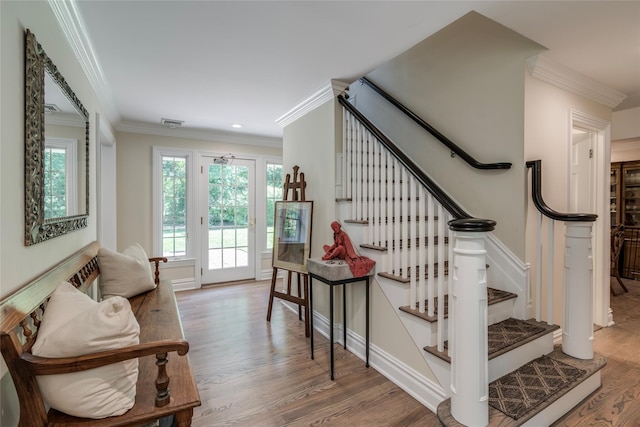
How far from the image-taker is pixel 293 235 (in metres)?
3.21

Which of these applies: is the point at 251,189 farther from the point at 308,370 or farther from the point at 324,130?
the point at 308,370


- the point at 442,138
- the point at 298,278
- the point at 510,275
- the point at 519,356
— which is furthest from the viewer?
the point at 298,278

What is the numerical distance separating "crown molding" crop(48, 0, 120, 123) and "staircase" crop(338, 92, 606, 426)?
6.27 feet

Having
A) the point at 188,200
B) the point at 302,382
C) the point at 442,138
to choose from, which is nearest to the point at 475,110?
the point at 442,138

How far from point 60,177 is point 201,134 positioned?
9.94 ft

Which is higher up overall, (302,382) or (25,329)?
(25,329)

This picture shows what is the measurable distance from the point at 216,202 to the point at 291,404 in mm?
3402

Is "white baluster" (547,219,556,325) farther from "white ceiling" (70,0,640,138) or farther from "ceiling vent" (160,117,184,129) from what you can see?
"ceiling vent" (160,117,184,129)

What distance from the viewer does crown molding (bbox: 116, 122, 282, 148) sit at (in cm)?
405

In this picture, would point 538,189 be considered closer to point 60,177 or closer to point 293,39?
point 293,39

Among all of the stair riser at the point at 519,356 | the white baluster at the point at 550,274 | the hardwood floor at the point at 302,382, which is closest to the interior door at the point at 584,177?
the white baluster at the point at 550,274

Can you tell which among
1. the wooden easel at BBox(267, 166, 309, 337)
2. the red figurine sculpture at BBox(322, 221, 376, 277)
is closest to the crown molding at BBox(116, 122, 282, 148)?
the wooden easel at BBox(267, 166, 309, 337)

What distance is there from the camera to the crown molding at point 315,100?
270 centimetres

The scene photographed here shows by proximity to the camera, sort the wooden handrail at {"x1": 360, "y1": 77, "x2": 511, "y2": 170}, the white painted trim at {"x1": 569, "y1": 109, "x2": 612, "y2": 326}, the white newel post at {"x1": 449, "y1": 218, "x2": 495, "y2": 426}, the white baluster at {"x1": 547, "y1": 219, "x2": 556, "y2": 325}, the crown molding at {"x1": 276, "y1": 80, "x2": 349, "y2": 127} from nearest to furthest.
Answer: the white newel post at {"x1": 449, "y1": 218, "x2": 495, "y2": 426} → the white baluster at {"x1": 547, "y1": 219, "x2": 556, "y2": 325} → the wooden handrail at {"x1": 360, "y1": 77, "x2": 511, "y2": 170} → the crown molding at {"x1": 276, "y1": 80, "x2": 349, "y2": 127} → the white painted trim at {"x1": 569, "y1": 109, "x2": 612, "y2": 326}
